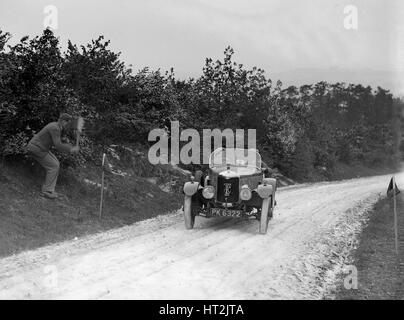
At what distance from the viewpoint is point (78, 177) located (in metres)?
14.6

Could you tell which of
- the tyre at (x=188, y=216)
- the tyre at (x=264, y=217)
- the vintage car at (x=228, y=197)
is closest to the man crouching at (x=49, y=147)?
the tyre at (x=188, y=216)

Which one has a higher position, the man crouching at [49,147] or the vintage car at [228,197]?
the man crouching at [49,147]

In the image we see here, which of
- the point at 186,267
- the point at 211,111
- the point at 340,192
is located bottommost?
the point at 340,192

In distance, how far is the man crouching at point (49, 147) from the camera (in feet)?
39.4

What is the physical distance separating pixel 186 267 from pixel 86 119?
7.62 metres

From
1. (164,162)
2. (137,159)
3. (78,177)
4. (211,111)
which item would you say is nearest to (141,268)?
(78,177)

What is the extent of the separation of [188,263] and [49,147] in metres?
5.64

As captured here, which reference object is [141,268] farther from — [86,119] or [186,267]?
[86,119]

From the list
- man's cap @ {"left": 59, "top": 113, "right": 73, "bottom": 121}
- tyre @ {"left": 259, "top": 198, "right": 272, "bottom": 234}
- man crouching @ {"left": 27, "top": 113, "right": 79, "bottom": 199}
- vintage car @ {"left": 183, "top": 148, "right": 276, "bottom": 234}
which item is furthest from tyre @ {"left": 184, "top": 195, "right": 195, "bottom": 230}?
man's cap @ {"left": 59, "top": 113, "right": 73, "bottom": 121}

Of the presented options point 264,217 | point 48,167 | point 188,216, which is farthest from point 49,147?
point 264,217

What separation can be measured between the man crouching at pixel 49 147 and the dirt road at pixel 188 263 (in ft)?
7.40

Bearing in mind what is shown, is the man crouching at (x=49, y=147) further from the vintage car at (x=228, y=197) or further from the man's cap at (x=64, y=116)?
the vintage car at (x=228, y=197)

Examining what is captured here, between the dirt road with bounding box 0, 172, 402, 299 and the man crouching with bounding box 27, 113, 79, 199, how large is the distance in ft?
7.40

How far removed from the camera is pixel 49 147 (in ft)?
40.3
